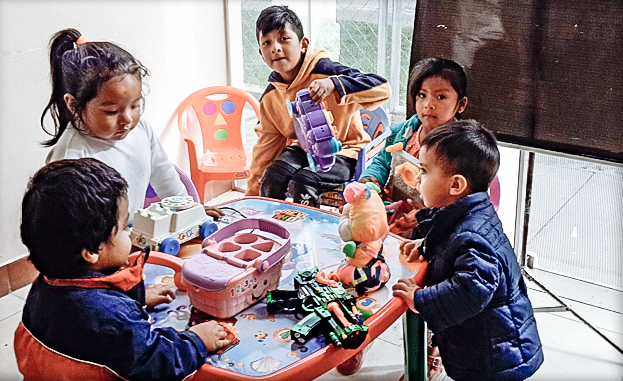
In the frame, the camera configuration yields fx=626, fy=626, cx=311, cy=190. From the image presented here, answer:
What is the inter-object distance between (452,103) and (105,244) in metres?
0.87

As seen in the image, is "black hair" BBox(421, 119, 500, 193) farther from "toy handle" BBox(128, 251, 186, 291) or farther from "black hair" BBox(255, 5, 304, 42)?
"black hair" BBox(255, 5, 304, 42)

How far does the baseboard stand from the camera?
1.83m

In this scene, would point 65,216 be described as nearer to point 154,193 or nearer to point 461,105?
point 154,193

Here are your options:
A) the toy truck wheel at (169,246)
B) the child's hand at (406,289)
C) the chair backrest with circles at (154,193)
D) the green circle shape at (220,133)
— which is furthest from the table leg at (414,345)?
the green circle shape at (220,133)

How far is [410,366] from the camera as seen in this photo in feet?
4.09

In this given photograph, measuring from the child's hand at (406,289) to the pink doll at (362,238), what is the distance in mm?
38

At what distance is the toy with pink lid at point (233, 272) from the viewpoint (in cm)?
105

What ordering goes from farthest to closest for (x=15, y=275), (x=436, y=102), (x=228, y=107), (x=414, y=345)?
1. (x=228, y=107)
2. (x=15, y=275)
3. (x=436, y=102)
4. (x=414, y=345)

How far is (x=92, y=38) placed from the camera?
6.30ft

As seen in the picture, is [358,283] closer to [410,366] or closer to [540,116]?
[410,366]

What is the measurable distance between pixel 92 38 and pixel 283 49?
0.66 m

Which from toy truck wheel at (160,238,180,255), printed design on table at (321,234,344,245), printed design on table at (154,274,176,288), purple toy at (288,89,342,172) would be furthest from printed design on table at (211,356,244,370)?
purple toy at (288,89,342,172)

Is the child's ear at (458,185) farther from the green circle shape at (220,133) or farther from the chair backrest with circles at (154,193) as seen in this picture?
the green circle shape at (220,133)

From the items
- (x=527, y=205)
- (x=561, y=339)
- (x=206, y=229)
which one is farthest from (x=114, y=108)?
(x=561, y=339)
